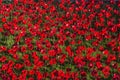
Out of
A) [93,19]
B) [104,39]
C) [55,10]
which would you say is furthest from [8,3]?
[104,39]

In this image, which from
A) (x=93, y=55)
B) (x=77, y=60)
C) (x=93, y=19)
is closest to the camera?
(x=77, y=60)

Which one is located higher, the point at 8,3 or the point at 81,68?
the point at 8,3

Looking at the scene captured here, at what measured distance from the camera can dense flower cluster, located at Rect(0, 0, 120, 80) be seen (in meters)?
9.35

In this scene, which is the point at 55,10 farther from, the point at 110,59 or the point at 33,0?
the point at 110,59

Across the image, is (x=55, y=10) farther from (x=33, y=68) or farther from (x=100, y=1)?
(x=33, y=68)

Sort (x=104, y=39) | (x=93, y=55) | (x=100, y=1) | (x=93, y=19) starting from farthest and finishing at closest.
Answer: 1. (x=100, y=1)
2. (x=93, y=19)
3. (x=104, y=39)
4. (x=93, y=55)

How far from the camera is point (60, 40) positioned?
415 inches

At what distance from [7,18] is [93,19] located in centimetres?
326

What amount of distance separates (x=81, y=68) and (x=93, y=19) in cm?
321

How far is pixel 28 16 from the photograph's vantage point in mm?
12648

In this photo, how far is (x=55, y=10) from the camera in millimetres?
13016

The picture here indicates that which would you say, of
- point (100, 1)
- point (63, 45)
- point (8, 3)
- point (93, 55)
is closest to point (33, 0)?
point (8, 3)

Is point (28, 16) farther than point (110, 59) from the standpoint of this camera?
Yes

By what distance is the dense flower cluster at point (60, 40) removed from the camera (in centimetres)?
935
